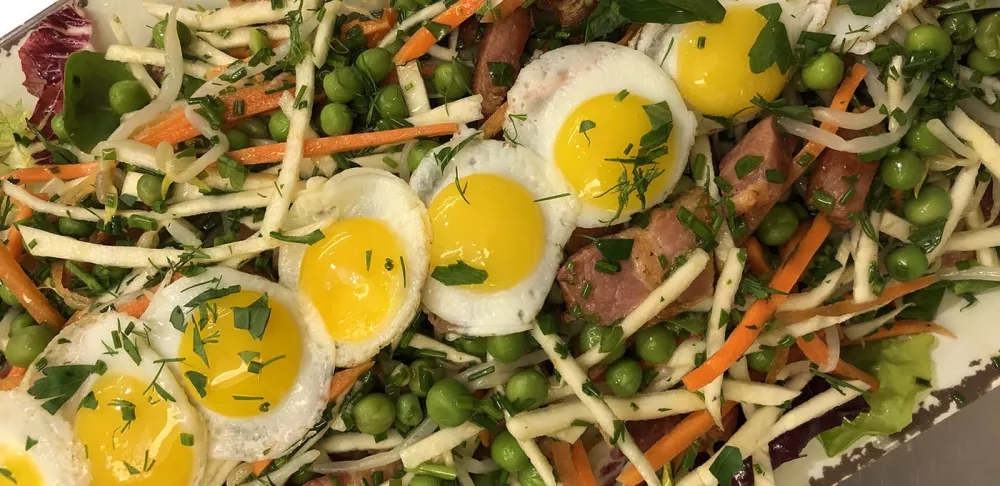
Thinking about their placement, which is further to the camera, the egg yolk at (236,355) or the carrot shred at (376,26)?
the carrot shred at (376,26)

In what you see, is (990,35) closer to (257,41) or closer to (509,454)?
(509,454)

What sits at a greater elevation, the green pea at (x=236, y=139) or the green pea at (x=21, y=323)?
the green pea at (x=236, y=139)

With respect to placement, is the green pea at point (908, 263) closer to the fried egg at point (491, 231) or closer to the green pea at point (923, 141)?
the green pea at point (923, 141)

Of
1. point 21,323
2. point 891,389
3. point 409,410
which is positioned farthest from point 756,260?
point 21,323

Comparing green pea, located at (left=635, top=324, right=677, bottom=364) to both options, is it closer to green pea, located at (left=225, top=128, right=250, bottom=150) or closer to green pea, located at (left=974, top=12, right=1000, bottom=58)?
green pea, located at (left=974, top=12, right=1000, bottom=58)

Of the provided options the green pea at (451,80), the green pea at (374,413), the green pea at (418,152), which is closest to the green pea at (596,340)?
the green pea at (374,413)

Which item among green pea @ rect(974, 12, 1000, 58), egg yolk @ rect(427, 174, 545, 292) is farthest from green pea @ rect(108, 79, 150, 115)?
green pea @ rect(974, 12, 1000, 58)
